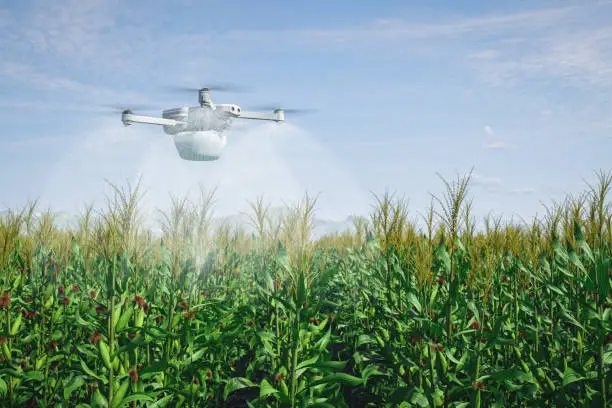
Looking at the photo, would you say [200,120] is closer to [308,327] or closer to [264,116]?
[264,116]

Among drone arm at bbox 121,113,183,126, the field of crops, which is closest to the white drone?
drone arm at bbox 121,113,183,126

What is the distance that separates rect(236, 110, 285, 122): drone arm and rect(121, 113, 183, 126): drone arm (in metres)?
4.31

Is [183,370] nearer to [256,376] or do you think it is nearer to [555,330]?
[256,376]

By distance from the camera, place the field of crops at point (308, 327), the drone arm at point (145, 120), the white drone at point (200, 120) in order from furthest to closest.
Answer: the white drone at point (200, 120), the drone arm at point (145, 120), the field of crops at point (308, 327)

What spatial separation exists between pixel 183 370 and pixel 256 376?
7.13ft

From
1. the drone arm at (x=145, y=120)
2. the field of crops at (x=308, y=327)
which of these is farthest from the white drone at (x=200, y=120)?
the field of crops at (x=308, y=327)

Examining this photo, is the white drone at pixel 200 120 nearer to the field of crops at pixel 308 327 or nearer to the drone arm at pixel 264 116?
the drone arm at pixel 264 116

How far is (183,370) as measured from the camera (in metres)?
4.88

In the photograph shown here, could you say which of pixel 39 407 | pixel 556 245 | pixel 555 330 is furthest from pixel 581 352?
pixel 39 407

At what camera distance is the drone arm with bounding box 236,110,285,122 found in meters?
32.9

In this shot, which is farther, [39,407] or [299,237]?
[39,407]

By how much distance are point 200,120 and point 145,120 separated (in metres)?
3.40

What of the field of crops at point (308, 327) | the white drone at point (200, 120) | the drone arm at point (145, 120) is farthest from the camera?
the white drone at point (200, 120)

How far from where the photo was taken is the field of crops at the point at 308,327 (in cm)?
425
